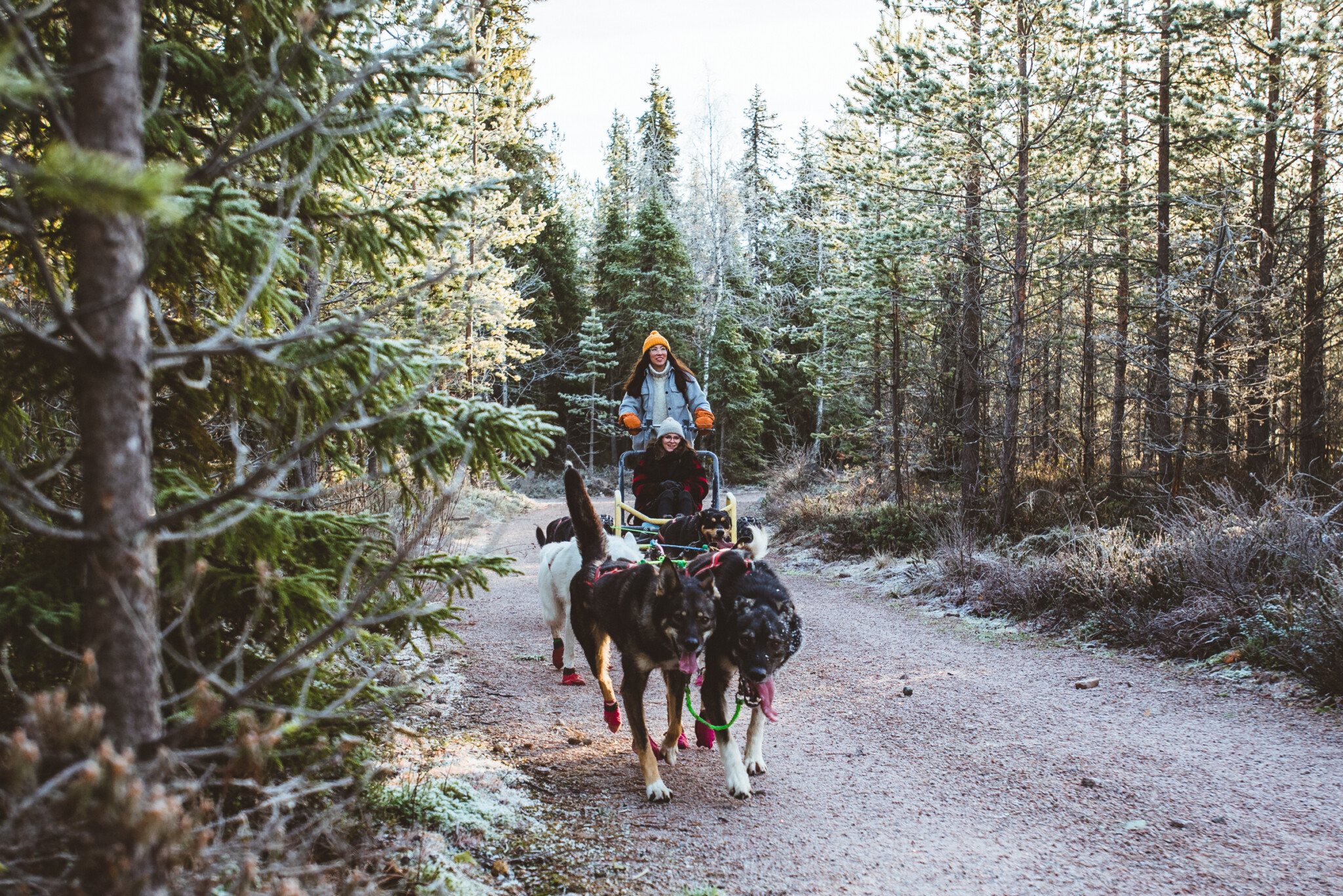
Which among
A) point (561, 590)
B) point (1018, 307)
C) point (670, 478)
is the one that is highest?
point (1018, 307)

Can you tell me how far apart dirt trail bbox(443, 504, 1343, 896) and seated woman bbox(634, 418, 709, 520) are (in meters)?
1.61

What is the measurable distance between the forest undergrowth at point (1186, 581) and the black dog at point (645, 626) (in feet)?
15.3

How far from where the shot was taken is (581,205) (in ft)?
140

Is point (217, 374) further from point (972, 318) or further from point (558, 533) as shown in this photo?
point (972, 318)

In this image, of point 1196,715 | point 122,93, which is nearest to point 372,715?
point 122,93

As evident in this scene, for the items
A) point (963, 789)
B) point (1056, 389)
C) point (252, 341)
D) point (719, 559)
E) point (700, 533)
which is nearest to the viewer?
point (252, 341)

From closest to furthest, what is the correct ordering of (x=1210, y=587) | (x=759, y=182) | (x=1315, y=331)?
(x=1210, y=587)
(x=1315, y=331)
(x=759, y=182)

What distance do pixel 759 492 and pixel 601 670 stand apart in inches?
983

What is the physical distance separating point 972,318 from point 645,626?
12.3m

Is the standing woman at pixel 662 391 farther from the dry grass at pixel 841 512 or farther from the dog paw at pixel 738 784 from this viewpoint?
the dry grass at pixel 841 512

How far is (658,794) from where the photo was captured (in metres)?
4.06

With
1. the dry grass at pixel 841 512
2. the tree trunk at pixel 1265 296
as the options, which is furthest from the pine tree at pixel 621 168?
the tree trunk at pixel 1265 296

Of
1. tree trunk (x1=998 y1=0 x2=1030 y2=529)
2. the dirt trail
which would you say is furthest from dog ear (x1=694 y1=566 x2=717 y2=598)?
tree trunk (x1=998 y1=0 x2=1030 y2=529)

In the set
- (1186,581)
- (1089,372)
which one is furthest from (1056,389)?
(1186,581)
